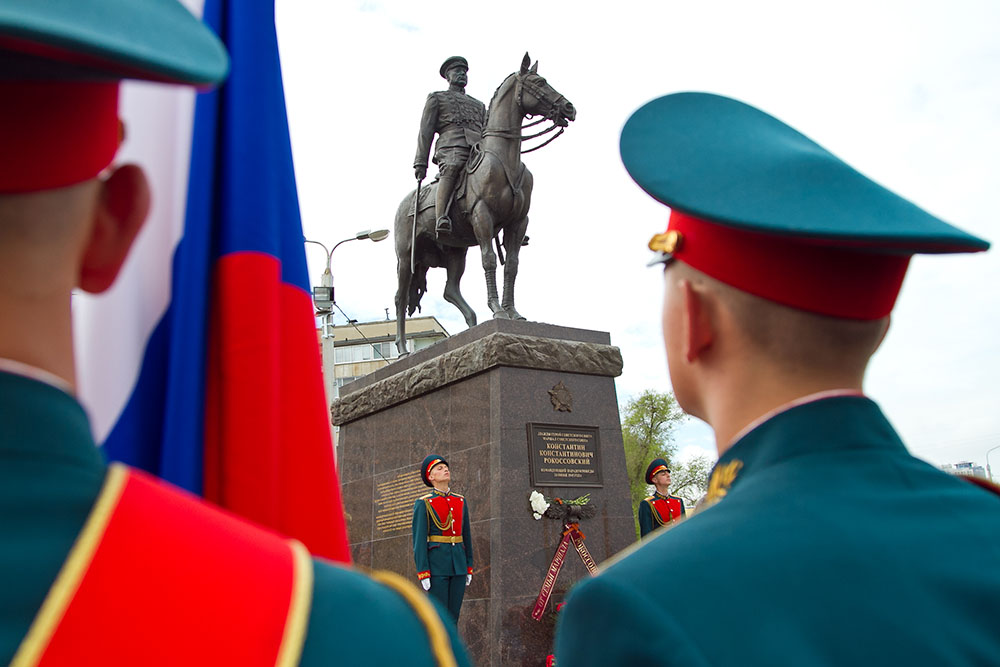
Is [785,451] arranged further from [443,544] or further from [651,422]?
[651,422]

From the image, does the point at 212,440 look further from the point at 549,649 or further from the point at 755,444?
the point at 549,649

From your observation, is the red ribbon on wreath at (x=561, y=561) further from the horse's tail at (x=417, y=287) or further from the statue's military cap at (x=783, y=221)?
the statue's military cap at (x=783, y=221)

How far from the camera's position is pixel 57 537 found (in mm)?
666

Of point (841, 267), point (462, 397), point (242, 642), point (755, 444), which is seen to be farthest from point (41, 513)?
point (462, 397)

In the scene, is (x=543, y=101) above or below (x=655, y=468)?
above

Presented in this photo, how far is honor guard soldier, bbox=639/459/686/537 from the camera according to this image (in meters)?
8.99

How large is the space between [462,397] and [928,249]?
7.45 metres

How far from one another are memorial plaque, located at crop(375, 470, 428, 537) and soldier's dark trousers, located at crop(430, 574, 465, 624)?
144 cm

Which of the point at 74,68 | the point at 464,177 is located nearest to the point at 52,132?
the point at 74,68

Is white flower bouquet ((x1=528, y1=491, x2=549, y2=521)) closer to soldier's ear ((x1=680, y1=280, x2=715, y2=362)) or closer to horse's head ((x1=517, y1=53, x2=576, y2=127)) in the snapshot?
horse's head ((x1=517, y1=53, x2=576, y2=127))

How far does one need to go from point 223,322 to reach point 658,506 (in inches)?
319

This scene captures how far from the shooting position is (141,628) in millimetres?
649

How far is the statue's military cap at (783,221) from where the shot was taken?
1.22 m

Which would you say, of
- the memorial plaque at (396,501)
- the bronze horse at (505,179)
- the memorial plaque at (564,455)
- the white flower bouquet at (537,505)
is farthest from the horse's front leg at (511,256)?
the white flower bouquet at (537,505)
